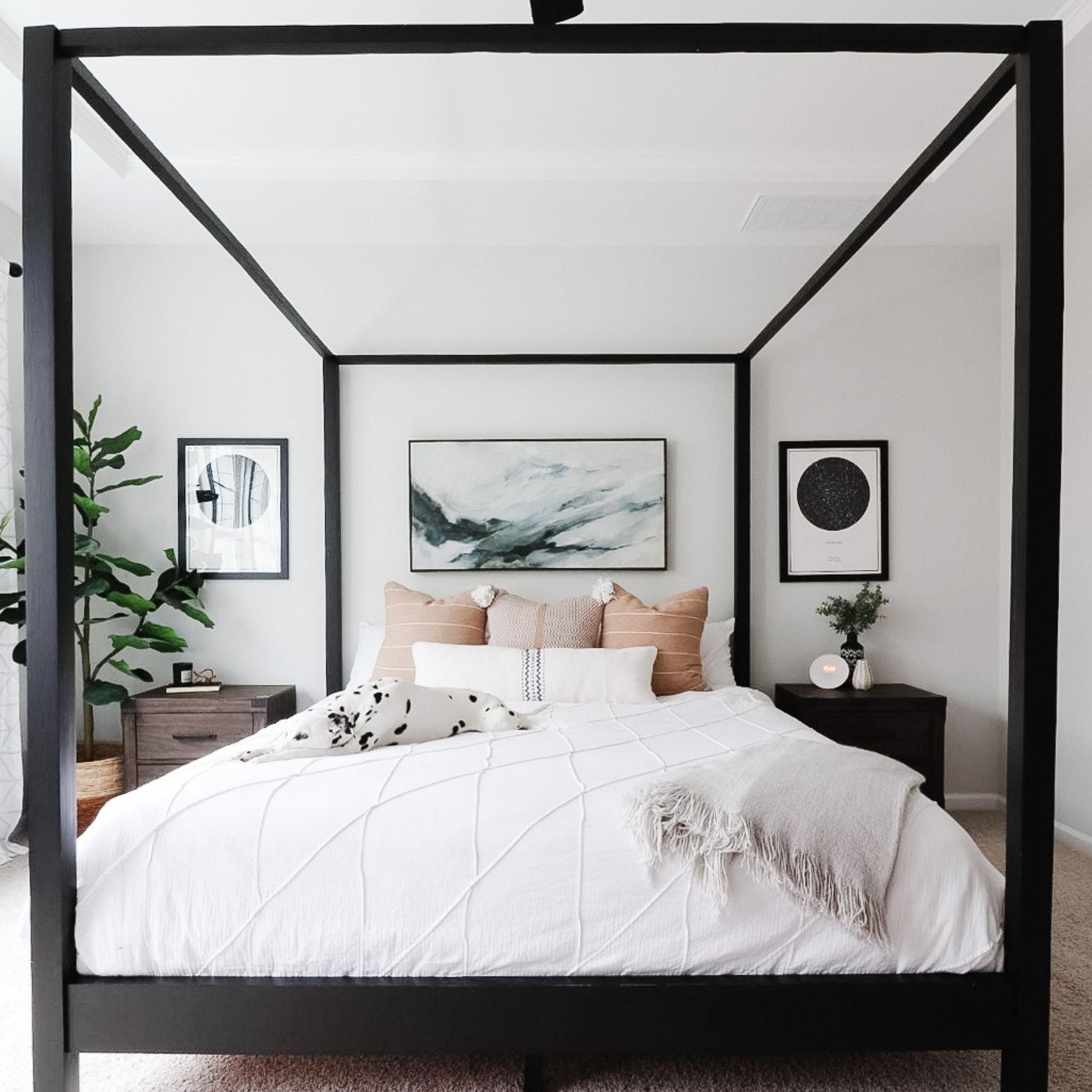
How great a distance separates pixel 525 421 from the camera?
12.9 feet

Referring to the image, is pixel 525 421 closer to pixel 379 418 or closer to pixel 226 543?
pixel 379 418

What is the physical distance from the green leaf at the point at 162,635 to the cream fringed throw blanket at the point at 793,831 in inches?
98.5

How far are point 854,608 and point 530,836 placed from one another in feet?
8.25

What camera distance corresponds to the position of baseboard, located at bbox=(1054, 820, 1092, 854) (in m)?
3.37

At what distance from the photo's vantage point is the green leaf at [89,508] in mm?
3508

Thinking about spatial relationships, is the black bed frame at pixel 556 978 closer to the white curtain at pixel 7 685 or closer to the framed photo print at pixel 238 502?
the white curtain at pixel 7 685

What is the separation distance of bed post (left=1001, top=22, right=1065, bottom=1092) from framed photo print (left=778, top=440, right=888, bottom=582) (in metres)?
2.43

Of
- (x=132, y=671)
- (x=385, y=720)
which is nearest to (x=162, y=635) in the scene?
(x=132, y=671)

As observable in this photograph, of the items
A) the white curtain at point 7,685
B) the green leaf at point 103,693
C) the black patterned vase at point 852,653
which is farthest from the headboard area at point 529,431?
the white curtain at point 7,685

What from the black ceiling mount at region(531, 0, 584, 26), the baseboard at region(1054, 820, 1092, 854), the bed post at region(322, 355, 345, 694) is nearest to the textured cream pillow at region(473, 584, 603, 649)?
the bed post at region(322, 355, 345, 694)

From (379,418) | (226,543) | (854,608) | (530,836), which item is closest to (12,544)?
(226,543)

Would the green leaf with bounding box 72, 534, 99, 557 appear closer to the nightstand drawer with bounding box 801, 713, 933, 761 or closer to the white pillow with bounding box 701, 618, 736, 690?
the white pillow with bounding box 701, 618, 736, 690

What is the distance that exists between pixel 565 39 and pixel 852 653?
295 cm

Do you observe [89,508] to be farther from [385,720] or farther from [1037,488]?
[1037,488]
